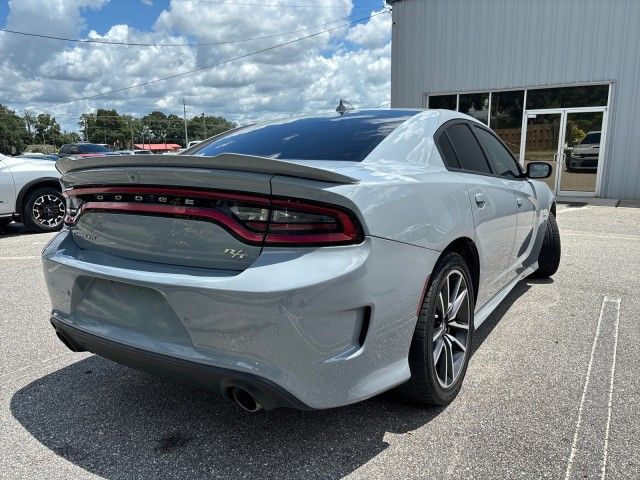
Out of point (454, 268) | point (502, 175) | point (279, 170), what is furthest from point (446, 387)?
point (502, 175)

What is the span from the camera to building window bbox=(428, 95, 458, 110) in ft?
48.6

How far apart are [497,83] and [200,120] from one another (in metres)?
107

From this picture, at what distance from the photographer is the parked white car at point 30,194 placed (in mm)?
8133

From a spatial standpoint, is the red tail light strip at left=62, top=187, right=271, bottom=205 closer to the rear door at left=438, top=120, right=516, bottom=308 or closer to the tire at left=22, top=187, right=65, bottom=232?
the rear door at left=438, top=120, right=516, bottom=308

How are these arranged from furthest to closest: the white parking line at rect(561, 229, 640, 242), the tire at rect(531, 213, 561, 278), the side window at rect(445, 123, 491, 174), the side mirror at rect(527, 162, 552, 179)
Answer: the white parking line at rect(561, 229, 640, 242)
the tire at rect(531, 213, 561, 278)
the side mirror at rect(527, 162, 552, 179)
the side window at rect(445, 123, 491, 174)

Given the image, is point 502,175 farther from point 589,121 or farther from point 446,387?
point 589,121

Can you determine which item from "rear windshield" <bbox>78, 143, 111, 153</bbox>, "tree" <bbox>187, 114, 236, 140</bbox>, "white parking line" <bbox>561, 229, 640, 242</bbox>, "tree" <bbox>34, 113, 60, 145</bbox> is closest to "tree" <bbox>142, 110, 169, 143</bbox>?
"tree" <bbox>187, 114, 236, 140</bbox>

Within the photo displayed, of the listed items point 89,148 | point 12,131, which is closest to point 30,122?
point 12,131

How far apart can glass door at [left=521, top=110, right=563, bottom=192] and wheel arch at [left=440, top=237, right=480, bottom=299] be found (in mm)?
11754

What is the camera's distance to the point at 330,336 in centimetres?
192

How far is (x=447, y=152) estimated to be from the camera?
296cm

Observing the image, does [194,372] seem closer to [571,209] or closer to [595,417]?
[595,417]

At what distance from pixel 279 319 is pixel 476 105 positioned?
14065 millimetres

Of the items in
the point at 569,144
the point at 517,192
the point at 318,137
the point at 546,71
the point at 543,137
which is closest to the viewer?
the point at 318,137
